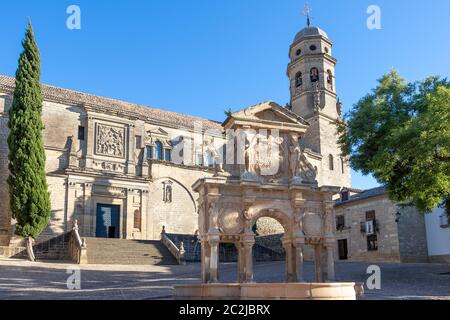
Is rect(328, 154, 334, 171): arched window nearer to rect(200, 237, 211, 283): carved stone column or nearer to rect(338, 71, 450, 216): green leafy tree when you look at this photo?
rect(338, 71, 450, 216): green leafy tree

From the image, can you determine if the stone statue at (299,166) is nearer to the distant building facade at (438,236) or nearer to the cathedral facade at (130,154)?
the cathedral facade at (130,154)

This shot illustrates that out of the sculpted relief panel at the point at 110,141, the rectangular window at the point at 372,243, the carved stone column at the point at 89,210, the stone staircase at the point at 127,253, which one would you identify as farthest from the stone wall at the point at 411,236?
the carved stone column at the point at 89,210

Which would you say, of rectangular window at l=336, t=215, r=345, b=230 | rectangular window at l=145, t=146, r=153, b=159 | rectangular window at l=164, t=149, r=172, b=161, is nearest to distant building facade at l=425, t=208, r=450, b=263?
rectangular window at l=336, t=215, r=345, b=230

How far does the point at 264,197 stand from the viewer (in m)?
15.8

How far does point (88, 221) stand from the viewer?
1277 inches

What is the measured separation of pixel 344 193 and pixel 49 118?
24042mm

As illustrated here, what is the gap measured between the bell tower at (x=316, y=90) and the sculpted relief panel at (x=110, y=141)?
16.7 metres

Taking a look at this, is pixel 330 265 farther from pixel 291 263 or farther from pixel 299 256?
pixel 291 263

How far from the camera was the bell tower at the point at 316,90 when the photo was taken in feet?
137

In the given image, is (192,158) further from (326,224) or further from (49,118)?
(326,224)

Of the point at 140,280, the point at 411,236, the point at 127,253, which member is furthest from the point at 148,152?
the point at 411,236

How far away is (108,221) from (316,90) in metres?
21.9
